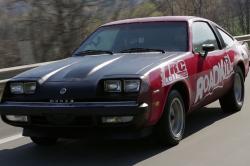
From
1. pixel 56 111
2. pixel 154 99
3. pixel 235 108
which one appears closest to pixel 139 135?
pixel 154 99

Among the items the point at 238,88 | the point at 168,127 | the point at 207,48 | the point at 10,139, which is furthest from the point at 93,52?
the point at 238,88

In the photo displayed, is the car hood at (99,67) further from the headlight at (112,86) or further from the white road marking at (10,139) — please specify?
the white road marking at (10,139)

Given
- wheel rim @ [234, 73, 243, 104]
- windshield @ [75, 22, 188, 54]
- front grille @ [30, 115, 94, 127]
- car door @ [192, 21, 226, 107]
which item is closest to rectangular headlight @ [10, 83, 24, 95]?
front grille @ [30, 115, 94, 127]

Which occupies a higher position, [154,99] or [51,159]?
[154,99]

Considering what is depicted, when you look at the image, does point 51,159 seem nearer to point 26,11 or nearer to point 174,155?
point 174,155

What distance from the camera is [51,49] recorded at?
17.4 metres

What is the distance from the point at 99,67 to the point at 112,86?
0.44m

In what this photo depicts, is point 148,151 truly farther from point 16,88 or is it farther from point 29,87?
point 16,88

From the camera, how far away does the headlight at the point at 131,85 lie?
19.4 ft

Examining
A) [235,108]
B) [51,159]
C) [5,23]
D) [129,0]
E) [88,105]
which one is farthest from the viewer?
[129,0]

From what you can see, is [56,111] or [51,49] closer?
[56,111]

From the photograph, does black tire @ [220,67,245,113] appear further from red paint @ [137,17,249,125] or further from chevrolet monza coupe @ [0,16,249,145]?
chevrolet monza coupe @ [0,16,249,145]

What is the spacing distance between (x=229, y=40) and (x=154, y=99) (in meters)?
3.13

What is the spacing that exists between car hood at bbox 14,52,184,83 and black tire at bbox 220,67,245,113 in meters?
1.77
